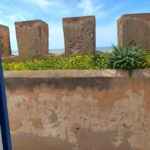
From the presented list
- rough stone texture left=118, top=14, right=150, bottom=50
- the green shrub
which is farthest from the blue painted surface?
rough stone texture left=118, top=14, right=150, bottom=50

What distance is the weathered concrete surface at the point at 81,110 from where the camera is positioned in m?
3.26

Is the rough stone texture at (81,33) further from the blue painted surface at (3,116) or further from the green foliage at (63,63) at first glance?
the blue painted surface at (3,116)

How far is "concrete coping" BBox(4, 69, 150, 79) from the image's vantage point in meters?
3.24

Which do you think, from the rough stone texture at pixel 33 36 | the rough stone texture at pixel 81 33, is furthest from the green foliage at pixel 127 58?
the rough stone texture at pixel 33 36

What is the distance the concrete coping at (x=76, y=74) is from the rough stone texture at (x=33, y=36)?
1.54 feet

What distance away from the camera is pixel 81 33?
3.70 metres

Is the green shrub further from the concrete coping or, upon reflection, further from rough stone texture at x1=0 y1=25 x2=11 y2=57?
rough stone texture at x1=0 y1=25 x2=11 y2=57

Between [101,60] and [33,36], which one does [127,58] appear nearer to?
[101,60]

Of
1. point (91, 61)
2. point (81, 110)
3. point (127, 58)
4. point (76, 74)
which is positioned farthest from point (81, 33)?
point (81, 110)

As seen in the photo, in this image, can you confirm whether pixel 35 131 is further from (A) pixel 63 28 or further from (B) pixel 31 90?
(A) pixel 63 28

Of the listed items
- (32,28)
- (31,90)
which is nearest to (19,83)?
(31,90)

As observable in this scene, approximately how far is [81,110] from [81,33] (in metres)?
0.98

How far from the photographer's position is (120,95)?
10.7 ft

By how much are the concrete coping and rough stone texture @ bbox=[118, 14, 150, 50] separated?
486mm
